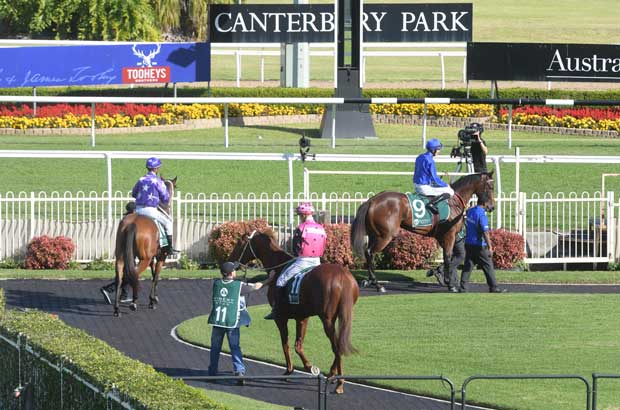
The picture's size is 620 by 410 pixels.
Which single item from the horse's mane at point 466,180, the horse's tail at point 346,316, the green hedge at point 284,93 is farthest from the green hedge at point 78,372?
the green hedge at point 284,93

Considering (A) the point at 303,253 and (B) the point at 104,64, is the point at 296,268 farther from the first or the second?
(B) the point at 104,64

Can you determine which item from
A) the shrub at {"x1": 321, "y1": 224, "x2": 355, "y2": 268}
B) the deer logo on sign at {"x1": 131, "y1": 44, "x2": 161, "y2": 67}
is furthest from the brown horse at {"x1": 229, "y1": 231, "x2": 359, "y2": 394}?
the deer logo on sign at {"x1": 131, "y1": 44, "x2": 161, "y2": 67}

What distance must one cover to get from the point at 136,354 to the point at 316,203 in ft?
24.8

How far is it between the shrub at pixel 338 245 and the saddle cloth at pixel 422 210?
165cm

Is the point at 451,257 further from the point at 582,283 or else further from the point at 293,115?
the point at 293,115

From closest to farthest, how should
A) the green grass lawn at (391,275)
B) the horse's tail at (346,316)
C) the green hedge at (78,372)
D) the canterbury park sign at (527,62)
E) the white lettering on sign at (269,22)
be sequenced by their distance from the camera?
the green hedge at (78,372) → the horse's tail at (346,316) → the green grass lawn at (391,275) → the canterbury park sign at (527,62) → the white lettering on sign at (269,22)

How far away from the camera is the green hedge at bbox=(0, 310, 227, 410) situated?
9195mm

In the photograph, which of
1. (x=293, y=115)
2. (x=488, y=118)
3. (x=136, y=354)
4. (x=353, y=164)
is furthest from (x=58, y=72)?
(x=136, y=354)

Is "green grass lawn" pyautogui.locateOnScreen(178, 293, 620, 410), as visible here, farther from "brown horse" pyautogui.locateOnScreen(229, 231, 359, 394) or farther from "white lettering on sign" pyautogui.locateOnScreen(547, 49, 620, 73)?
"white lettering on sign" pyautogui.locateOnScreen(547, 49, 620, 73)

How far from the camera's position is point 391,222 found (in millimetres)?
18766

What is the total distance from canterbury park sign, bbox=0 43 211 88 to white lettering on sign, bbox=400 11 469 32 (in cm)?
489

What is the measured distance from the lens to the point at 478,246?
1820cm

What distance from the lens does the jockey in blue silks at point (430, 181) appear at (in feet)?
61.5

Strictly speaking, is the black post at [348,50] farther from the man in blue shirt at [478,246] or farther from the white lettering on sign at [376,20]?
the man in blue shirt at [478,246]
